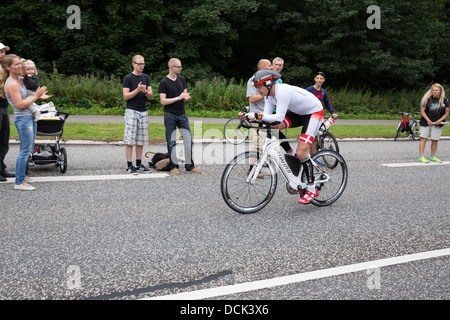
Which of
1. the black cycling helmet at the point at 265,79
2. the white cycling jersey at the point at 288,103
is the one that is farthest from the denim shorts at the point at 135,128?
→ the black cycling helmet at the point at 265,79

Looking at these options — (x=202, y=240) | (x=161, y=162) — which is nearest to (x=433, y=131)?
(x=161, y=162)

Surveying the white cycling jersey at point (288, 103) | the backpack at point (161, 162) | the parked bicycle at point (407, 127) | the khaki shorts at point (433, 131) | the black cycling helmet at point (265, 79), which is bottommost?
the backpack at point (161, 162)

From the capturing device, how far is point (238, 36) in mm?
30172

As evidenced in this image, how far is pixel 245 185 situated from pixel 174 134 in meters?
2.95

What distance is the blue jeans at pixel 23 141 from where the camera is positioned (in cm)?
669

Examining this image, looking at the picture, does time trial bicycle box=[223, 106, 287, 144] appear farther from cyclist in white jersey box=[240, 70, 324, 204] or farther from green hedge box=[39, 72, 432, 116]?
cyclist in white jersey box=[240, 70, 324, 204]

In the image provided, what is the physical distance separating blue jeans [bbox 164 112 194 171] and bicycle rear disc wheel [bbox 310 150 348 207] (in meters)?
3.00

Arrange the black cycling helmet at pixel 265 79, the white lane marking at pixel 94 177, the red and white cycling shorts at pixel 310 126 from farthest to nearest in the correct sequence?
the white lane marking at pixel 94 177
the red and white cycling shorts at pixel 310 126
the black cycling helmet at pixel 265 79

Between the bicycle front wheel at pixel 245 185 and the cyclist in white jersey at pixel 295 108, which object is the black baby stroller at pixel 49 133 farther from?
Result: the cyclist in white jersey at pixel 295 108

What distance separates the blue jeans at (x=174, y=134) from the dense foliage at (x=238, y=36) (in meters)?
17.8

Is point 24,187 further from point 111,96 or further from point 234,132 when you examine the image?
point 111,96
